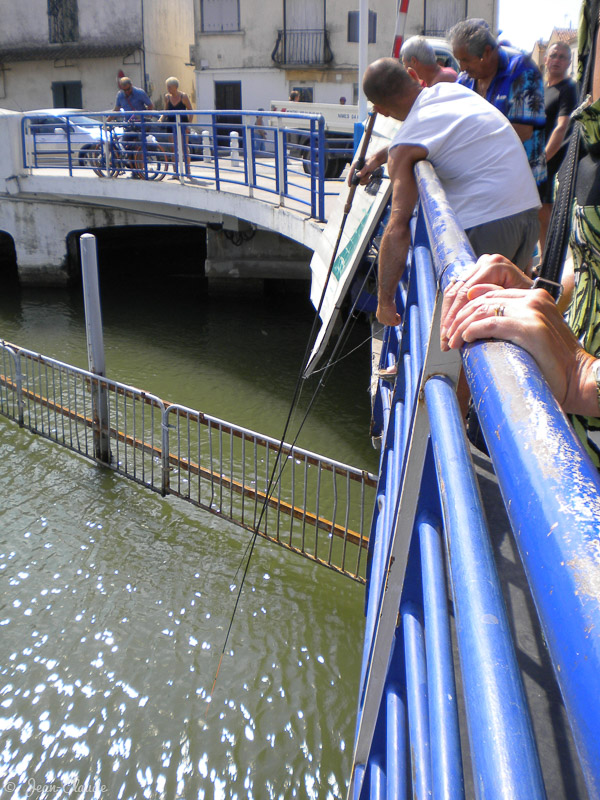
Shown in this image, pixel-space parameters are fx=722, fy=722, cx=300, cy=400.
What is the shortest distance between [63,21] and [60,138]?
1233 centimetres

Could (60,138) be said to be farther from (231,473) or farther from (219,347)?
(231,473)

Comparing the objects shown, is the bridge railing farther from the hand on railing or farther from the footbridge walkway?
the hand on railing

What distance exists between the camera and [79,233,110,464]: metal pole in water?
693cm

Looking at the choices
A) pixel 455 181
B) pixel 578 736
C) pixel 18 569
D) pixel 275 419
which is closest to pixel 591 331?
pixel 578 736

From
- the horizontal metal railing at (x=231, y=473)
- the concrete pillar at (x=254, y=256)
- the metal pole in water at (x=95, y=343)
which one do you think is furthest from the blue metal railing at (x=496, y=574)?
the concrete pillar at (x=254, y=256)

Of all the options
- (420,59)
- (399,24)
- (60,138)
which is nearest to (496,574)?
(399,24)

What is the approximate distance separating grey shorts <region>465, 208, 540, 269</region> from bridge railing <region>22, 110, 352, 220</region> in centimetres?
576

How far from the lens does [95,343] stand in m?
7.03

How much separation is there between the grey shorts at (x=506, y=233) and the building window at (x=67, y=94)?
27073mm

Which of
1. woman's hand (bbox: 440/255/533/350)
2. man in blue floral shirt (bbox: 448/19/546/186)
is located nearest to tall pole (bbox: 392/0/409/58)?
man in blue floral shirt (bbox: 448/19/546/186)

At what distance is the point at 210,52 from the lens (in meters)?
25.2

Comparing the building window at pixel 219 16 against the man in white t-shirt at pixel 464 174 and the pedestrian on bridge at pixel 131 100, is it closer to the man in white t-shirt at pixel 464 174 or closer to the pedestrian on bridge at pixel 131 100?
the pedestrian on bridge at pixel 131 100

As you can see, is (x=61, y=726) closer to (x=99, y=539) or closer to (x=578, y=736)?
(x=99, y=539)

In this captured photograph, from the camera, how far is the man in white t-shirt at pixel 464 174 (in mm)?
2740
